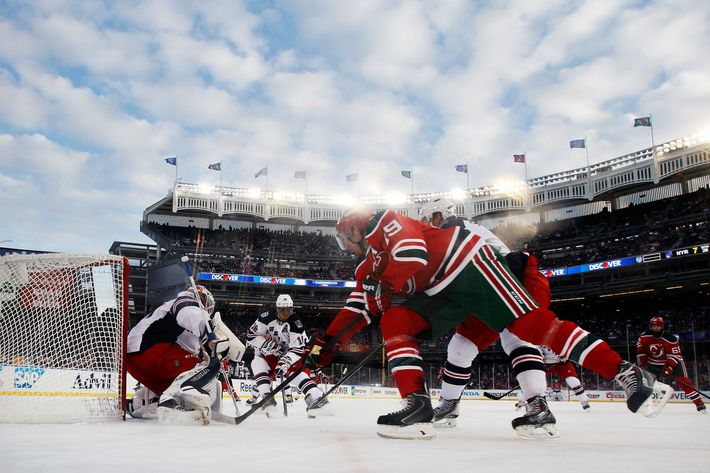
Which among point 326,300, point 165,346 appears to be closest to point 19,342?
point 165,346

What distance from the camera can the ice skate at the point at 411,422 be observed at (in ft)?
11.1

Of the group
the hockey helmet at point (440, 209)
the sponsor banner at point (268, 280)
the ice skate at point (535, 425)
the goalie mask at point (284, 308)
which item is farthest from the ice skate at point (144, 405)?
the sponsor banner at point (268, 280)

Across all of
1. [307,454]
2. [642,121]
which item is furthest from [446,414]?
[642,121]

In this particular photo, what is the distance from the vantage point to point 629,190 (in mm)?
32750

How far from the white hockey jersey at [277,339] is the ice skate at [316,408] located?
130cm

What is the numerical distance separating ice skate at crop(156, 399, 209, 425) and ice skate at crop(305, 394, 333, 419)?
93.9 inches

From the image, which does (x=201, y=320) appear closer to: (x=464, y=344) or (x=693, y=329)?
(x=464, y=344)

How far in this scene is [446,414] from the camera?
17.2ft

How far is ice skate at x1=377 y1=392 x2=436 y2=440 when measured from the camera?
133 inches

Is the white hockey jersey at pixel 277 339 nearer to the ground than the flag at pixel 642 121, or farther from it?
nearer to the ground

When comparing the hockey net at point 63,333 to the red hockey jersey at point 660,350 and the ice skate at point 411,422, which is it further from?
the red hockey jersey at point 660,350

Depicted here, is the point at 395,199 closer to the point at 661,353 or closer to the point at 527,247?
the point at 527,247

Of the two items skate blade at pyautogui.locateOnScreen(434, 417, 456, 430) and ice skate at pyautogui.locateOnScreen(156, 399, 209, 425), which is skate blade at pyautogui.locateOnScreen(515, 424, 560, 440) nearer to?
skate blade at pyautogui.locateOnScreen(434, 417, 456, 430)

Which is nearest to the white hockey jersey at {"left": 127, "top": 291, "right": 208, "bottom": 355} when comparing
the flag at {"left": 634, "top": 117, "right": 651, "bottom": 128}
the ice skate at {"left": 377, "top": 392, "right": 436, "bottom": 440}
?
the ice skate at {"left": 377, "top": 392, "right": 436, "bottom": 440}
